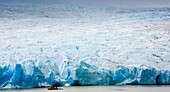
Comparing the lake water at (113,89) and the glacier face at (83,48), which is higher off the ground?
the glacier face at (83,48)

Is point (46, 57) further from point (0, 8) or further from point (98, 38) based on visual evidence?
point (0, 8)

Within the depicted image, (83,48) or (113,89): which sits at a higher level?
(83,48)

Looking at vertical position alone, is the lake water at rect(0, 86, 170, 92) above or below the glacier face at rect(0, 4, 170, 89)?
below

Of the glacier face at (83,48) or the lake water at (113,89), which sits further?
the glacier face at (83,48)

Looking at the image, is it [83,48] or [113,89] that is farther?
[83,48]

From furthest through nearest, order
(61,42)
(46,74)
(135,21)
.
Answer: (135,21) < (61,42) < (46,74)

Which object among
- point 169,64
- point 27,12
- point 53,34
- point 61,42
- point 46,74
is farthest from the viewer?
point 27,12

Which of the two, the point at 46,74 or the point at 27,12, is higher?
the point at 27,12

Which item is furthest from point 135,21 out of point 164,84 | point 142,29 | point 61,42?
point 164,84
